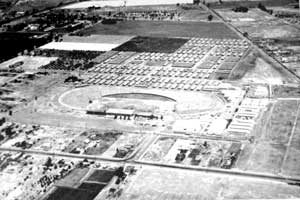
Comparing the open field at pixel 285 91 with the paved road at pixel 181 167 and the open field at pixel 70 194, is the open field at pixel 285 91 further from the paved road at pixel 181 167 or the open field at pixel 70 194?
the open field at pixel 70 194

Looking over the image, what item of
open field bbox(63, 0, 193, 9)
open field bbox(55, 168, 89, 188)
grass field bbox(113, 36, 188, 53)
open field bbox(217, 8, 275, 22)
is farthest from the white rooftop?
open field bbox(55, 168, 89, 188)

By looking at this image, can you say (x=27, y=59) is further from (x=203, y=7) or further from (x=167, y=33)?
(x=203, y=7)

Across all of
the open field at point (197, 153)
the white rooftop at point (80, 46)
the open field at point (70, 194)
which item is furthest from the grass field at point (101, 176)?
the white rooftop at point (80, 46)

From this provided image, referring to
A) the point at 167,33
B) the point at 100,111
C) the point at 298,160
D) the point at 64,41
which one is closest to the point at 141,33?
the point at 167,33

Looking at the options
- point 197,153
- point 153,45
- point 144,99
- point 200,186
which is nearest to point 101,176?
point 200,186

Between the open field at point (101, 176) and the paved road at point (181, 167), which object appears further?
the open field at point (101, 176)

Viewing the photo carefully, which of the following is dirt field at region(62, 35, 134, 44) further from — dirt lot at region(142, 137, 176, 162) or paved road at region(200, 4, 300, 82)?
dirt lot at region(142, 137, 176, 162)
